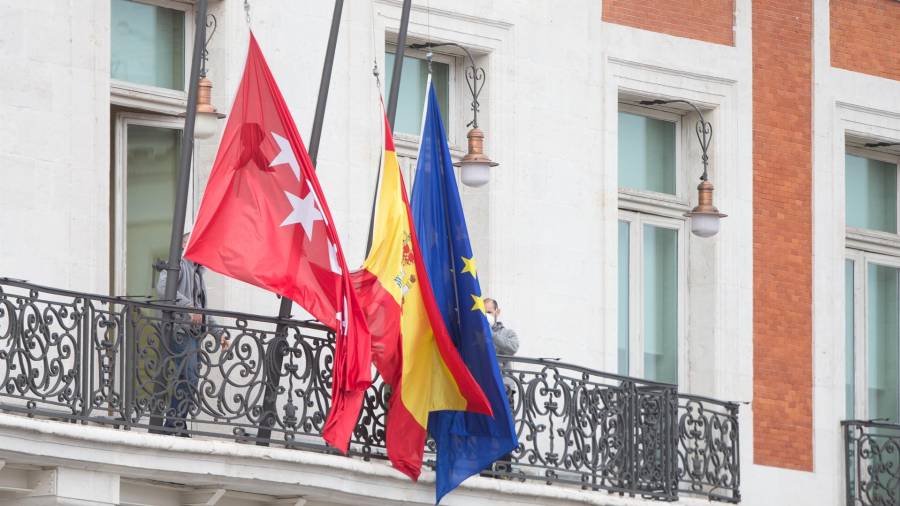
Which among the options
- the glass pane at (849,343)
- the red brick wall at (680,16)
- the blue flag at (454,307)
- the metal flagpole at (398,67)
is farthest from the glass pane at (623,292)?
the metal flagpole at (398,67)

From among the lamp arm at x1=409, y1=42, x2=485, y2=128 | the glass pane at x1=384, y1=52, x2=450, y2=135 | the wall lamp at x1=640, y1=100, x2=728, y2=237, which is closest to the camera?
the glass pane at x1=384, y1=52, x2=450, y2=135

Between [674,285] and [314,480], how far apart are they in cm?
512

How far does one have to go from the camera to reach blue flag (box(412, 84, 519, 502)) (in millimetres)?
18922

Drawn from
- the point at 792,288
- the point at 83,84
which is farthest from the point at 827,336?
the point at 83,84

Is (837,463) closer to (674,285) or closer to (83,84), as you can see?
(674,285)

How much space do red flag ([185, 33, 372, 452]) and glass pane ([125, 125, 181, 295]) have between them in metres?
1.36

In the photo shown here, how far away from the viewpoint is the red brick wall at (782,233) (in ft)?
73.7

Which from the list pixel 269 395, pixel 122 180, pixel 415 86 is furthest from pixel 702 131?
pixel 269 395

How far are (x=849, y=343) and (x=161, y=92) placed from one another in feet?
22.7

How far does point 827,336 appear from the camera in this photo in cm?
2281

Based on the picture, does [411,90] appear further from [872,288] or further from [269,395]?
[872,288]

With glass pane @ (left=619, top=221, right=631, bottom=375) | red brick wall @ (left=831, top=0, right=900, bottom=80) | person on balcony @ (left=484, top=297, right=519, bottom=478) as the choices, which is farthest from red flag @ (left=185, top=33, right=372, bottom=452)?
red brick wall @ (left=831, top=0, right=900, bottom=80)

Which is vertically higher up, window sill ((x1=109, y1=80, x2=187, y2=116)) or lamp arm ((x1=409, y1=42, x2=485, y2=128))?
lamp arm ((x1=409, y1=42, x2=485, y2=128))

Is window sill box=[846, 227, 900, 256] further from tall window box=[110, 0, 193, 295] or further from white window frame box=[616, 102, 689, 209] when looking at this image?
tall window box=[110, 0, 193, 295]
